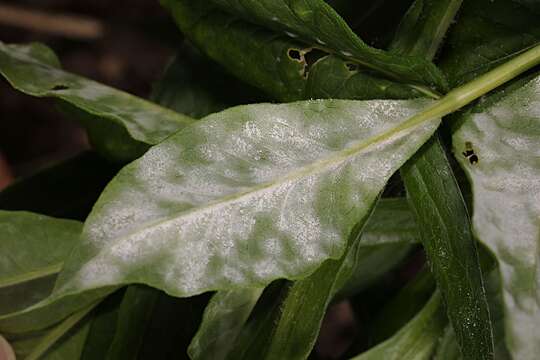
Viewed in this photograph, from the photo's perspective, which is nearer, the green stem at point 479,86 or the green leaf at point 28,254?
the green stem at point 479,86

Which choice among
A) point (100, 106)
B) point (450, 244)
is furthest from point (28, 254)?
point (450, 244)

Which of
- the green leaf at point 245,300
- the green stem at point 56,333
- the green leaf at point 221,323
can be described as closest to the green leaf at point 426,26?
the green leaf at point 245,300

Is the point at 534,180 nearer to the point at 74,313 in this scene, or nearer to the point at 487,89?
the point at 487,89

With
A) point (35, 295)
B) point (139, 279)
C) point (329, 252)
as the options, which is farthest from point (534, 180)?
point (35, 295)

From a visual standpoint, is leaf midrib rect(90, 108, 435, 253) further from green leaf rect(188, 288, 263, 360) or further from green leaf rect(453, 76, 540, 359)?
green leaf rect(188, 288, 263, 360)

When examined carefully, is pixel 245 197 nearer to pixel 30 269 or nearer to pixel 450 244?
pixel 450 244

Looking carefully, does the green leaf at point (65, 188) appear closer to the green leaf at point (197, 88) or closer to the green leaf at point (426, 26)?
the green leaf at point (197, 88)
